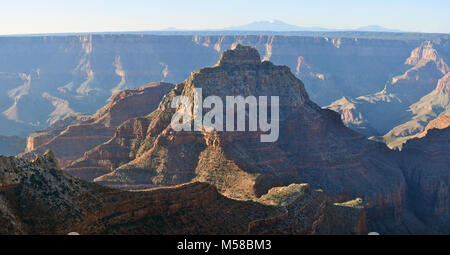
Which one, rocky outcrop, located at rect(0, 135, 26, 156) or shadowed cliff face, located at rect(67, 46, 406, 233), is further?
rocky outcrop, located at rect(0, 135, 26, 156)

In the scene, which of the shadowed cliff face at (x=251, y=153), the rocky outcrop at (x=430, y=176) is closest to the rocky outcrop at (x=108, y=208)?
the shadowed cliff face at (x=251, y=153)

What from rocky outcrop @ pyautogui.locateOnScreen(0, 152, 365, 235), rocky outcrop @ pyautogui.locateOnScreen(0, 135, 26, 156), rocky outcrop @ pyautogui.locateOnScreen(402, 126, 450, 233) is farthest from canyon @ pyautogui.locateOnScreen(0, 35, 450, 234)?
rocky outcrop @ pyautogui.locateOnScreen(0, 135, 26, 156)

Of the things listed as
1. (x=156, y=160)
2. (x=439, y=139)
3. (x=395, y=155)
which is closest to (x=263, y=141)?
(x=156, y=160)

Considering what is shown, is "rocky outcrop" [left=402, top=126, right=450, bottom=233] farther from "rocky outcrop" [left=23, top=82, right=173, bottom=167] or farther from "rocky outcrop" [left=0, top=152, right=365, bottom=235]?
"rocky outcrop" [left=23, top=82, right=173, bottom=167]

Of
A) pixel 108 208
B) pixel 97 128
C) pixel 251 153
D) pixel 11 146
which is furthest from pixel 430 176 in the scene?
pixel 11 146

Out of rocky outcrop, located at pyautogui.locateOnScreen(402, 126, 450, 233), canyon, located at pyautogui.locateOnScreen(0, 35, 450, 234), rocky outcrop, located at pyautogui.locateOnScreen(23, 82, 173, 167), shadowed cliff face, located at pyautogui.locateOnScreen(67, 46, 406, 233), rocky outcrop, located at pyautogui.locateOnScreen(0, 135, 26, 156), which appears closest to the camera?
canyon, located at pyautogui.locateOnScreen(0, 35, 450, 234)

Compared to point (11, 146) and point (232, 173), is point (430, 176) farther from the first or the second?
point (11, 146)
